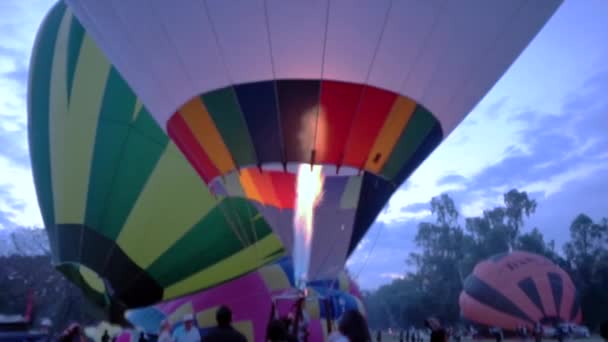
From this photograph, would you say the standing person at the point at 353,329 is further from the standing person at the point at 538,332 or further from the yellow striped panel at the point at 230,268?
the standing person at the point at 538,332

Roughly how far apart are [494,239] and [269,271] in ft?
117

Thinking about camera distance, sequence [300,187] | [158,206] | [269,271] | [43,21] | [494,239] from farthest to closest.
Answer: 1. [494,239]
2. [43,21]
3. [269,271]
4. [158,206]
5. [300,187]

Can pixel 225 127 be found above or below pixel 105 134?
below

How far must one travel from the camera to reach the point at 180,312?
7.86 metres

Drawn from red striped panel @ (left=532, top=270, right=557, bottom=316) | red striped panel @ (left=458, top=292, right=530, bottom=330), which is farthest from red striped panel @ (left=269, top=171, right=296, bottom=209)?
red striped panel @ (left=458, top=292, right=530, bottom=330)

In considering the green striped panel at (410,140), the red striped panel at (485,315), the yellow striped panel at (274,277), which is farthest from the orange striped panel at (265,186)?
the red striped panel at (485,315)

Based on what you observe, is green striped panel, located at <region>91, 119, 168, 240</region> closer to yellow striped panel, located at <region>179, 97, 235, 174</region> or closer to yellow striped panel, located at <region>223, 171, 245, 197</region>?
yellow striped panel, located at <region>179, 97, 235, 174</region>

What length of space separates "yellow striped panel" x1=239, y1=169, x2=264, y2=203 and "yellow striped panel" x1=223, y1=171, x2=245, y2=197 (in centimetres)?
5

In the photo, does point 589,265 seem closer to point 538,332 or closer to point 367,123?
point 538,332

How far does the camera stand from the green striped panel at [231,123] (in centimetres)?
489

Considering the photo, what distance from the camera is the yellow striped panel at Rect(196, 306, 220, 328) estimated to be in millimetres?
7789

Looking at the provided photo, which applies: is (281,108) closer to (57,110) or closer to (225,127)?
(225,127)

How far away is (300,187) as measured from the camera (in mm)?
4914

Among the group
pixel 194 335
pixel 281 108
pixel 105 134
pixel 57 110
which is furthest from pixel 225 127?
pixel 57 110
